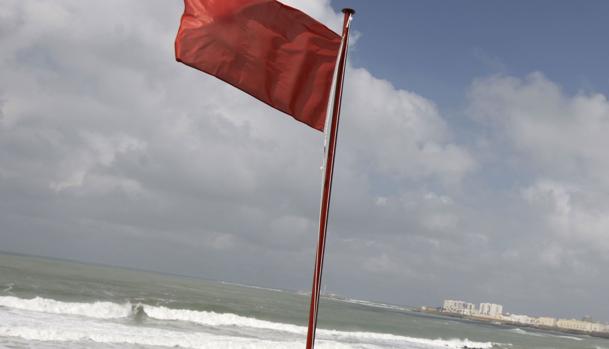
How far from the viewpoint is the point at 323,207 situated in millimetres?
5453

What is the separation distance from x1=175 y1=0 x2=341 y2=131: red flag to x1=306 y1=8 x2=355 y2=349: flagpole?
0.12 meters

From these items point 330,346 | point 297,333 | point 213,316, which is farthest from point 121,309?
point 330,346

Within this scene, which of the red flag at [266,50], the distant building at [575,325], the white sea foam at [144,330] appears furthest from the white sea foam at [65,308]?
the distant building at [575,325]

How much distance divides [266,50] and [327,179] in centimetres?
133

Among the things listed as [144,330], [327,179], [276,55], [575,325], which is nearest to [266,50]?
[276,55]

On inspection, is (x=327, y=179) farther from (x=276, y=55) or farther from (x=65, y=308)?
(x=65, y=308)

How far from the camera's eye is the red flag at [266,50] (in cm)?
545

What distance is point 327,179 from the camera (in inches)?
213

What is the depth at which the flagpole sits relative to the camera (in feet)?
17.3

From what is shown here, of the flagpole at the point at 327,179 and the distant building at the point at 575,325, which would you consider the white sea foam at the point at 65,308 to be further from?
the distant building at the point at 575,325

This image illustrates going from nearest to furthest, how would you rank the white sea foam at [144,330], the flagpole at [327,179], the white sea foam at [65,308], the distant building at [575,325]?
the flagpole at [327,179] < the white sea foam at [144,330] < the white sea foam at [65,308] < the distant building at [575,325]

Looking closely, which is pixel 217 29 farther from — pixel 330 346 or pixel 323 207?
pixel 330 346

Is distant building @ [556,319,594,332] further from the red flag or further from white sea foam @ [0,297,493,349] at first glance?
the red flag

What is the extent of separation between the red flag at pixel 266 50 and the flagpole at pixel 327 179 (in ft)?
0.39
